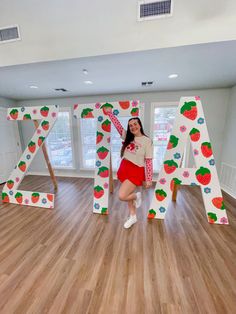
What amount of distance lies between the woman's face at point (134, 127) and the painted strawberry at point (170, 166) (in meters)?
0.67

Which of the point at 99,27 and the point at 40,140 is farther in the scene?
the point at 40,140

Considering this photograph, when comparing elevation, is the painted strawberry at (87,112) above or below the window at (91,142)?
above

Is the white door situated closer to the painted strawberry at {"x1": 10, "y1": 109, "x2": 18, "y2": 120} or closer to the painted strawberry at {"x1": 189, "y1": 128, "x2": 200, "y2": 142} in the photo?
the painted strawberry at {"x1": 10, "y1": 109, "x2": 18, "y2": 120}

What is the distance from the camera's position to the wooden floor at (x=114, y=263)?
3.71ft

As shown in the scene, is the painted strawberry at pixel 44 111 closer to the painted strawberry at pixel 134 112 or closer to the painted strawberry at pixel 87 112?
the painted strawberry at pixel 87 112

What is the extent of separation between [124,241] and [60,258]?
0.78 meters

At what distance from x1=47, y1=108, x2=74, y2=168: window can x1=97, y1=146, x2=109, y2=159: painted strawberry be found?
2.30 metres

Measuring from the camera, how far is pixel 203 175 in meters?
1.99

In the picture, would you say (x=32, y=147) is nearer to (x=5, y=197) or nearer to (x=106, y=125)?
(x=5, y=197)

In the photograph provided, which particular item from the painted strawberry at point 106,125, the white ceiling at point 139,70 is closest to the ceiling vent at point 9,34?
the white ceiling at point 139,70

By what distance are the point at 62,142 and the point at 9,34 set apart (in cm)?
272

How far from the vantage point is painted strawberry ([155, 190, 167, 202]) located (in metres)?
2.12

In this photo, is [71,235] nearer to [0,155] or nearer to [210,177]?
[210,177]

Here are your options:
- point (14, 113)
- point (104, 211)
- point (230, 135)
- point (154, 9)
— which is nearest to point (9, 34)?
point (14, 113)
